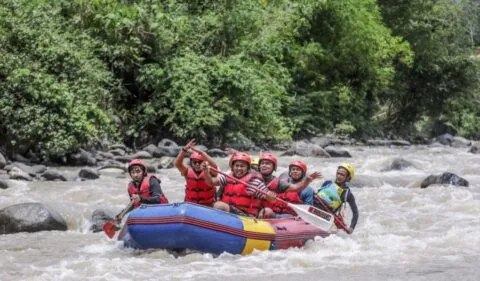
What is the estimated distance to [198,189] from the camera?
7.95 m

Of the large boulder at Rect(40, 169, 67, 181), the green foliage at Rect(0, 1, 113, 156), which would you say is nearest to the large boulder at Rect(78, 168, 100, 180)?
the large boulder at Rect(40, 169, 67, 181)

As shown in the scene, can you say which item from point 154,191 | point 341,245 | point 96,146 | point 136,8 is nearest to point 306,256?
point 341,245

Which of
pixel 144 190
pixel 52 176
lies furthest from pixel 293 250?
pixel 52 176

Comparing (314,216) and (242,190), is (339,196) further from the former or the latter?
(242,190)

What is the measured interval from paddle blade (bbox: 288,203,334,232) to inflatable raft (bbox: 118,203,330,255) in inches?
25.5

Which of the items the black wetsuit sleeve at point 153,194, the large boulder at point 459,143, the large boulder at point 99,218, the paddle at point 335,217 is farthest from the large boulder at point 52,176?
the large boulder at point 459,143

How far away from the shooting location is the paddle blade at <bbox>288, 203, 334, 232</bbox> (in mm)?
8039

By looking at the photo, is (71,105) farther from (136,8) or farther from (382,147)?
(382,147)

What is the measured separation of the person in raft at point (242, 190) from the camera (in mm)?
7789

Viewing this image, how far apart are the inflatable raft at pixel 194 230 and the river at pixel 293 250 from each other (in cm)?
11

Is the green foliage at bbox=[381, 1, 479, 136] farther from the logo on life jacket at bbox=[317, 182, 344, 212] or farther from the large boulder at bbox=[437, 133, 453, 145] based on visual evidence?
the logo on life jacket at bbox=[317, 182, 344, 212]

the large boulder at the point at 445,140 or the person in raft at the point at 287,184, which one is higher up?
the person in raft at the point at 287,184

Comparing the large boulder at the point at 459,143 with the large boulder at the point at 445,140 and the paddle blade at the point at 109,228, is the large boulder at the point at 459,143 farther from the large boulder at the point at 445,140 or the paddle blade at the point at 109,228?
the paddle blade at the point at 109,228

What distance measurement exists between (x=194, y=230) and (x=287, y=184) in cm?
158
